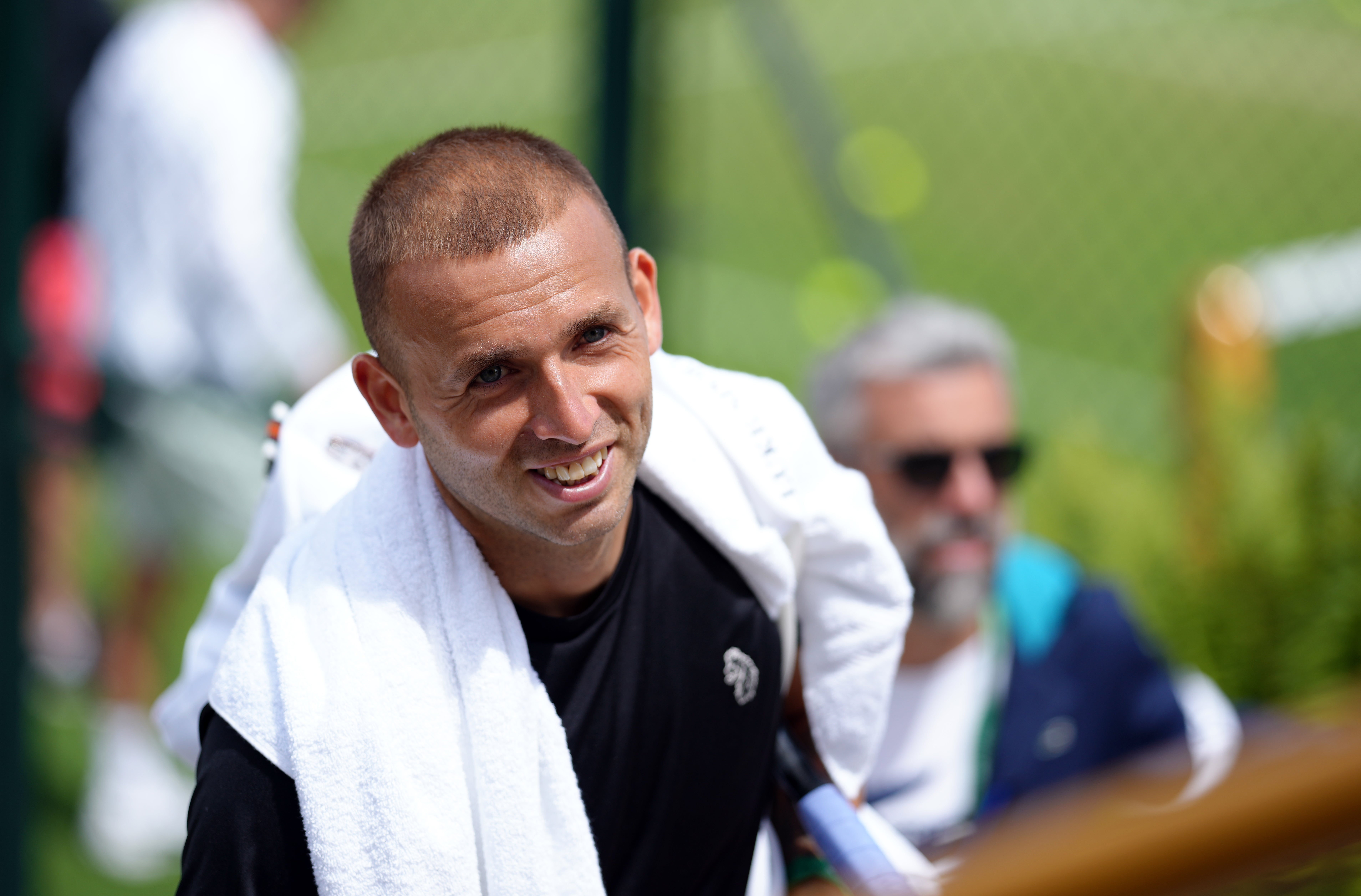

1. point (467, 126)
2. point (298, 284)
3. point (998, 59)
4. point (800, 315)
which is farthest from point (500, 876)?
point (998, 59)

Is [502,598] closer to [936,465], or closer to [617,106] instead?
[936,465]

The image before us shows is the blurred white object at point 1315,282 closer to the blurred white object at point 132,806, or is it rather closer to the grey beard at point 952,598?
the grey beard at point 952,598

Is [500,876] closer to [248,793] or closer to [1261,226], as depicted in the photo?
[248,793]

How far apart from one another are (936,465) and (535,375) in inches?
60.9

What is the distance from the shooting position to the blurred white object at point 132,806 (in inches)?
163

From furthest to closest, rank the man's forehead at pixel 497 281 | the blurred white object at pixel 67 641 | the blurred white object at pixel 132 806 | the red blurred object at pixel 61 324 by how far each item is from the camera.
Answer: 1. the blurred white object at pixel 67 641
2. the blurred white object at pixel 132 806
3. the red blurred object at pixel 61 324
4. the man's forehead at pixel 497 281

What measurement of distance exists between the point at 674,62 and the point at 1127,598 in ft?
5.80

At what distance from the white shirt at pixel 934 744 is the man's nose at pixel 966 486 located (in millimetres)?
250

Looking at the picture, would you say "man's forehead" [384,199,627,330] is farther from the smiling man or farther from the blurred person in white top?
the blurred person in white top

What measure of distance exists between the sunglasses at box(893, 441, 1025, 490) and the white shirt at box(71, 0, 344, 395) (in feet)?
6.20

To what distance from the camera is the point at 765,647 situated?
1.64 m

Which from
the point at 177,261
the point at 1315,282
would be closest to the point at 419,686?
the point at 177,261

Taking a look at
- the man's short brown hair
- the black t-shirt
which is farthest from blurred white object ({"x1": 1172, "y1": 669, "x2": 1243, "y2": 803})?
the man's short brown hair

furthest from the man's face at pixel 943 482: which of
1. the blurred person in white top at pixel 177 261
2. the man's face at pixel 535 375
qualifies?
the blurred person in white top at pixel 177 261
